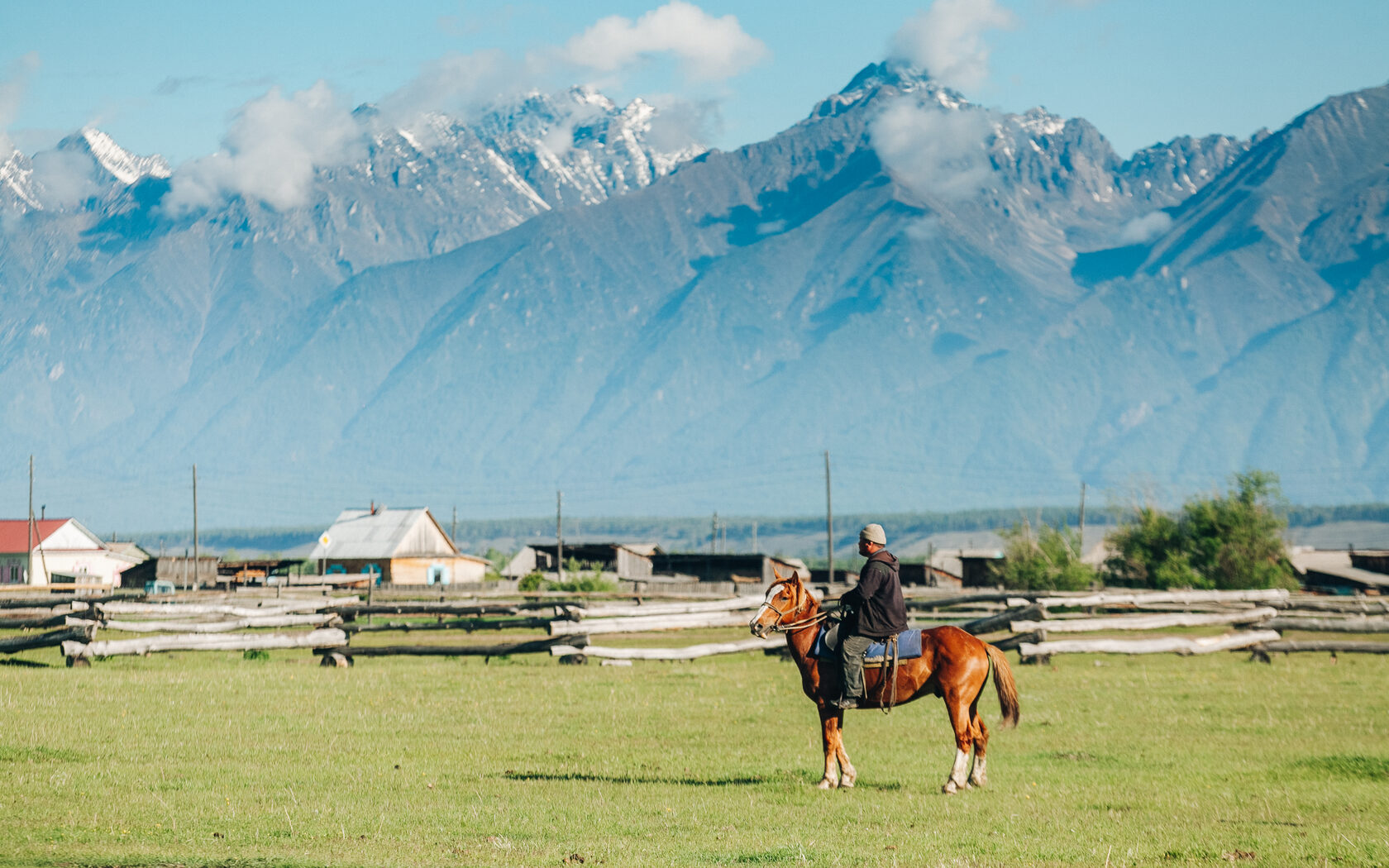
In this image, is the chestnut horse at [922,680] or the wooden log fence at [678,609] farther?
the wooden log fence at [678,609]

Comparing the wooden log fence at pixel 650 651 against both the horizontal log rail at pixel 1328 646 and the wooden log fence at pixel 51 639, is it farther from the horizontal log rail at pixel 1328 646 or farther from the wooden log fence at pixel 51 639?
the horizontal log rail at pixel 1328 646

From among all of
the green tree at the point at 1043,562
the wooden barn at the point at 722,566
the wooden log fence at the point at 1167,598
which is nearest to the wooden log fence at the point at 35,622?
the wooden log fence at the point at 1167,598

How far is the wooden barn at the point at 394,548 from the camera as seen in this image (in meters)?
117

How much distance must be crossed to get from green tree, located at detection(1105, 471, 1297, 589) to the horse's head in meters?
54.1

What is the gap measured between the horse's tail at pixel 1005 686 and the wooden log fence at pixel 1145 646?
16.9m

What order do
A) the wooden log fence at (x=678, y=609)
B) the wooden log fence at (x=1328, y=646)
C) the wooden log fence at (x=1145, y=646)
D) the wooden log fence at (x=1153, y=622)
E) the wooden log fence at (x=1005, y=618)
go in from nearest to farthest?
the wooden log fence at (x=1145, y=646) < the wooden log fence at (x=1328, y=646) < the wooden log fence at (x=1005, y=618) < the wooden log fence at (x=678, y=609) < the wooden log fence at (x=1153, y=622)

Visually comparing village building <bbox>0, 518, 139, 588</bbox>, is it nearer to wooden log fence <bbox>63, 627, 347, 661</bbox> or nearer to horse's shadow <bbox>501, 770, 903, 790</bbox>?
wooden log fence <bbox>63, 627, 347, 661</bbox>

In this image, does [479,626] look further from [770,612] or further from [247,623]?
[770,612]

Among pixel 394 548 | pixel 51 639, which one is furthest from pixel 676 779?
pixel 394 548

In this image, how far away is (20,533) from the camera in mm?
115500

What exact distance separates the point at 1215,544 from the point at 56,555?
9710 centimetres

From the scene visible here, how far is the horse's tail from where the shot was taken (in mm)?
14742

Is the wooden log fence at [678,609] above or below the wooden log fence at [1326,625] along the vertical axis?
above

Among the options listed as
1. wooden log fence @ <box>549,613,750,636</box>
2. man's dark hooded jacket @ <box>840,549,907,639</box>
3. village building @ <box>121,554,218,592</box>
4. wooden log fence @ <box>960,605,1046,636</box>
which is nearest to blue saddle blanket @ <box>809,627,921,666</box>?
man's dark hooded jacket @ <box>840,549,907,639</box>
